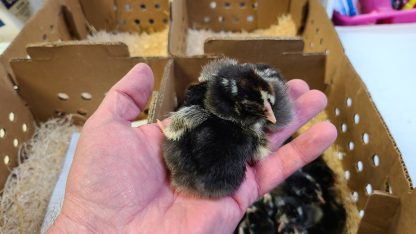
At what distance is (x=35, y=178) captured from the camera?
57.2 inches

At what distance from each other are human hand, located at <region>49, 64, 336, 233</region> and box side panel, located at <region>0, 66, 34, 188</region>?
0.53 m

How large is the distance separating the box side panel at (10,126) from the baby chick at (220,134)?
0.70 metres

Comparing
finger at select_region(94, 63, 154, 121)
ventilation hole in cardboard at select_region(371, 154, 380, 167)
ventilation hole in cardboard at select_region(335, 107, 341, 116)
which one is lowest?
ventilation hole in cardboard at select_region(335, 107, 341, 116)

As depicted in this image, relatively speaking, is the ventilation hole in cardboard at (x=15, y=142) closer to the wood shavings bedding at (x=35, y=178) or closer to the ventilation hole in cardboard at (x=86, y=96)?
the wood shavings bedding at (x=35, y=178)

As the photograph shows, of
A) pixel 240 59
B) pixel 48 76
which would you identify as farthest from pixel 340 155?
pixel 48 76

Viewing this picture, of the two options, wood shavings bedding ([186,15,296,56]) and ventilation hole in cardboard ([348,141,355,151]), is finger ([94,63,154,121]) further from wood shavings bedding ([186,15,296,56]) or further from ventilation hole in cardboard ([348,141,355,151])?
wood shavings bedding ([186,15,296,56])

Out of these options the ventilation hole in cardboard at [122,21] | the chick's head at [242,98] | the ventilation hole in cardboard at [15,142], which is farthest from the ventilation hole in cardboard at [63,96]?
the chick's head at [242,98]

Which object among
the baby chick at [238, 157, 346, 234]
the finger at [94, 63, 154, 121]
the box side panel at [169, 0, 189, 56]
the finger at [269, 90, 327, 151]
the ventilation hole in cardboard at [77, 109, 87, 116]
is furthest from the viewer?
the ventilation hole in cardboard at [77, 109, 87, 116]

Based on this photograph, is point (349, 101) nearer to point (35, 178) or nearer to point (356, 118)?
point (356, 118)

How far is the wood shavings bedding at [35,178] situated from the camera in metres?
1.28

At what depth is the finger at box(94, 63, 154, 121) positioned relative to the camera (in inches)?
40.8

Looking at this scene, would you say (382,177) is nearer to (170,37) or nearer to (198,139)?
(198,139)

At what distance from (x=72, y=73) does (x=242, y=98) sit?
78 centimetres

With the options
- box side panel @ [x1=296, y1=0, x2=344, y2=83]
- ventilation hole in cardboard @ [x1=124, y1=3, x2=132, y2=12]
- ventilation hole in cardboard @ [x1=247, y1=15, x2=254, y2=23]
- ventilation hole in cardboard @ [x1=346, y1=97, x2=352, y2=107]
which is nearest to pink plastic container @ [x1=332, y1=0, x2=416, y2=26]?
box side panel @ [x1=296, y1=0, x2=344, y2=83]
